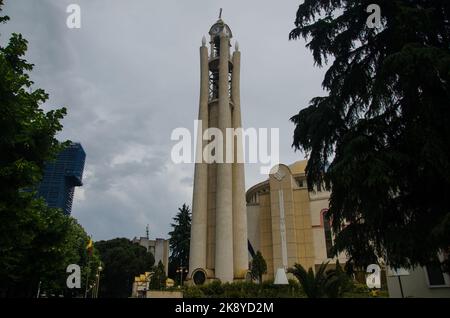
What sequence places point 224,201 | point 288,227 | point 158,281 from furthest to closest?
point 288,227 → point 224,201 → point 158,281

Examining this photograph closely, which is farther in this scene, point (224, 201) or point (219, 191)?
point (219, 191)

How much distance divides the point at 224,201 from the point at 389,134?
2820 centimetres

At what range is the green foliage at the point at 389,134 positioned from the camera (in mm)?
6562

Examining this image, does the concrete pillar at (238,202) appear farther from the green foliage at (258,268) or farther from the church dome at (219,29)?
the church dome at (219,29)

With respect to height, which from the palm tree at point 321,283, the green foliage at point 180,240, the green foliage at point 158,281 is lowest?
the palm tree at point 321,283

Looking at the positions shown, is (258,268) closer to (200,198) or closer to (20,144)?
(200,198)

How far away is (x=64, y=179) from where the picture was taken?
8100 cm

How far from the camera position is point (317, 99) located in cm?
1013

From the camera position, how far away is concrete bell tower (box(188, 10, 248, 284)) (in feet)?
111

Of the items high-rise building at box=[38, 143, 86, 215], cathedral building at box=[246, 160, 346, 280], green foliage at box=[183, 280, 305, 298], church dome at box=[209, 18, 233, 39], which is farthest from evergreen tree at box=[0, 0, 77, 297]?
high-rise building at box=[38, 143, 86, 215]

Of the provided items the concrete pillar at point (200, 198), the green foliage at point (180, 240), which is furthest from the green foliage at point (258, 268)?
the green foliage at point (180, 240)

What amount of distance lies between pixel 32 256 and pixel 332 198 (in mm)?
12961

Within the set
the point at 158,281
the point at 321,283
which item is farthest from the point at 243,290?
the point at 321,283

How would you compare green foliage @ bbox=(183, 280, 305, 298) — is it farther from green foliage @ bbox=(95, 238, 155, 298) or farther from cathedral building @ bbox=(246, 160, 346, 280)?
green foliage @ bbox=(95, 238, 155, 298)
